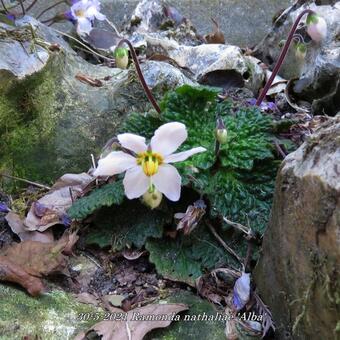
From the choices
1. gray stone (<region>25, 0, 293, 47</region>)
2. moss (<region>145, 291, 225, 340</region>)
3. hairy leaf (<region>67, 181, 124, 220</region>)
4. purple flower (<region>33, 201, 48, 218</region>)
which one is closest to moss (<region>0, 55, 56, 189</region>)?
purple flower (<region>33, 201, 48, 218</region>)

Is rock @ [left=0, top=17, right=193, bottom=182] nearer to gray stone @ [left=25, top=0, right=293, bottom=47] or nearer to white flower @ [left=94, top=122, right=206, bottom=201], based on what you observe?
white flower @ [left=94, top=122, right=206, bottom=201]

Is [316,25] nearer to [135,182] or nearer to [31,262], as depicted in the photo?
[135,182]

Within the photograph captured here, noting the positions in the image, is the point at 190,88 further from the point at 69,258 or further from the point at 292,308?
the point at 292,308

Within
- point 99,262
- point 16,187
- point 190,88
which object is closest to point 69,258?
point 99,262

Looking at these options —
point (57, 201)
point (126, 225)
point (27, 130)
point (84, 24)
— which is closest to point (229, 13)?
point (84, 24)

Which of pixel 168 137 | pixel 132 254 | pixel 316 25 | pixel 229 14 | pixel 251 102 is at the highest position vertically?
pixel 316 25
